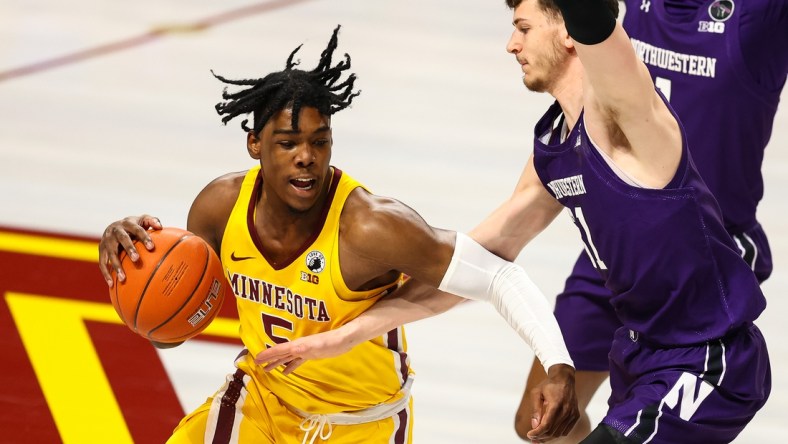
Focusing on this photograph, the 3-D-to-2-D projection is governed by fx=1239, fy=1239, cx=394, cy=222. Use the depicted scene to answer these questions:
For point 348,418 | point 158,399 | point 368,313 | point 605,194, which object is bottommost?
point 158,399

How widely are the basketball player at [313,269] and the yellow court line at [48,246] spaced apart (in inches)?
88.1

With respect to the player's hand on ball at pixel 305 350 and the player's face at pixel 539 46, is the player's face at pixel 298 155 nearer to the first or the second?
the player's hand on ball at pixel 305 350

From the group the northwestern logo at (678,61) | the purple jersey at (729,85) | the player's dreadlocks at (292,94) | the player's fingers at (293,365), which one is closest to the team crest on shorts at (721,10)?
the purple jersey at (729,85)

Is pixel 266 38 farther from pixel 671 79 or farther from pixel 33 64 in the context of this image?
pixel 671 79

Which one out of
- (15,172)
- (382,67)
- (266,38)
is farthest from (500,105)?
(15,172)

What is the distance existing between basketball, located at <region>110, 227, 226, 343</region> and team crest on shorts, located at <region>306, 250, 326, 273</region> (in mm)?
284

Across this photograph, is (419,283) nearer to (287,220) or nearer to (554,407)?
(287,220)

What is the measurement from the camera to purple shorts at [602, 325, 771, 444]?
3277mm

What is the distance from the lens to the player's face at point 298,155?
3594mm

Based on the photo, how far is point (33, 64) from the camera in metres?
8.46

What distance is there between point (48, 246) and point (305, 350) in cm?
297

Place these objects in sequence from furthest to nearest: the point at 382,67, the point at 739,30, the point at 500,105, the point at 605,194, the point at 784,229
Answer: the point at 382,67 < the point at 500,105 < the point at 784,229 < the point at 739,30 < the point at 605,194

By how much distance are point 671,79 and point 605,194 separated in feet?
3.88

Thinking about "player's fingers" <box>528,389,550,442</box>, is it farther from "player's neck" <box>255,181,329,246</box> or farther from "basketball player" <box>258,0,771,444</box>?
"player's neck" <box>255,181,329,246</box>
